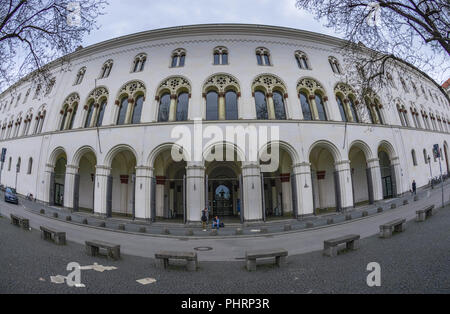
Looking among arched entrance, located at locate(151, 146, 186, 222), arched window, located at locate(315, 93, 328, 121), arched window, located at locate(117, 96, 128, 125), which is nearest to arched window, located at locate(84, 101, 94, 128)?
arched window, located at locate(117, 96, 128, 125)

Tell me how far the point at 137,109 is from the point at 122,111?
62.6 inches

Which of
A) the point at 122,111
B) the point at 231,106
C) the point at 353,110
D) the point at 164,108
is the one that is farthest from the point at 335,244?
the point at 122,111

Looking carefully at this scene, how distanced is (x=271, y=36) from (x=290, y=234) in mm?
18338

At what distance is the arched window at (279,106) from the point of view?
1797cm

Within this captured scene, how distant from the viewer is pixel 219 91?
1767 cm

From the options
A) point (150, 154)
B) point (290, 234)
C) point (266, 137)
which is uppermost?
point (266, 137)

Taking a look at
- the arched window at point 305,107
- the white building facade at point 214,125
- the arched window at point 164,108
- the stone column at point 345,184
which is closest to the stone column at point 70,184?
the white building facade at point 214,125

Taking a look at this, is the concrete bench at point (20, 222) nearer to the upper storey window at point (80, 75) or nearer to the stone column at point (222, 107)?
the stone column at point (222, 107)

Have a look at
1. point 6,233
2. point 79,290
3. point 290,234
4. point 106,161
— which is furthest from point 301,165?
point 6,233

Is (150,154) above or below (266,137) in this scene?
below

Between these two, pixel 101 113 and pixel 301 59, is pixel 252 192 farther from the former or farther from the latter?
pixel 101 113

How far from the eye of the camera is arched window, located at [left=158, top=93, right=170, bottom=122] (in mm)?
18156
